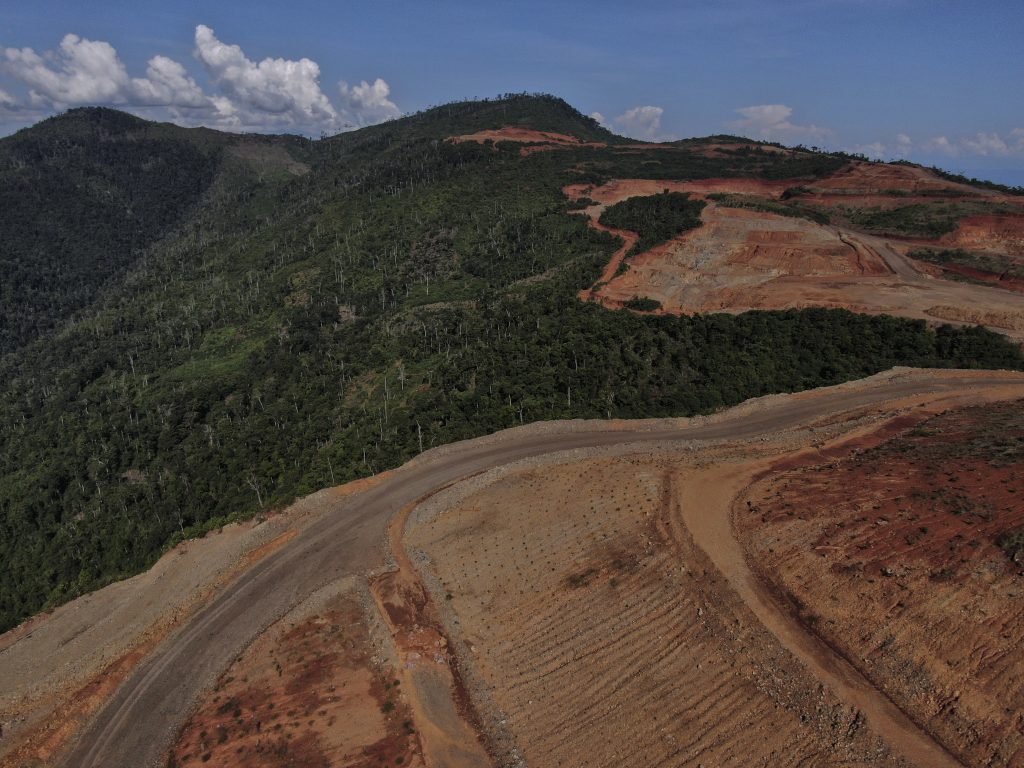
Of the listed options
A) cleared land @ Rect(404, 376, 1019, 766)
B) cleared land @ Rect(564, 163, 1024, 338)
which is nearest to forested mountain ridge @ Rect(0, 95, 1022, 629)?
cleared land @ Rect(564, 163, 1024, 338)

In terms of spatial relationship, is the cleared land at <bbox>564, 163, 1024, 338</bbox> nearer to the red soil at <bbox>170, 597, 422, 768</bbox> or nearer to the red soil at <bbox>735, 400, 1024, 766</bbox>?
the red soil at <bbox>735, 400, 1024, 766</bbox>

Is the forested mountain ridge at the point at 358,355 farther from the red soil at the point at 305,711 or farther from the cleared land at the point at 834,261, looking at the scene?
the red soil at the point at 305,711

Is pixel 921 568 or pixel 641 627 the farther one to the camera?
pixel 641 627

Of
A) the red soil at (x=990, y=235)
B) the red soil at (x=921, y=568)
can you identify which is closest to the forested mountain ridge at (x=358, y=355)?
the red soil at (x=921, y=568)

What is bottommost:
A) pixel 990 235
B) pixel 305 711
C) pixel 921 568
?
pixel 305 711

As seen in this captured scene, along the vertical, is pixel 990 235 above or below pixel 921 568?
above

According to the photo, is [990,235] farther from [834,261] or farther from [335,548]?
[335,548]

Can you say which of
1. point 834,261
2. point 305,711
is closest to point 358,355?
point 305,711
